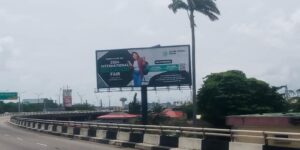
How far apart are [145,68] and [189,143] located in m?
33.4

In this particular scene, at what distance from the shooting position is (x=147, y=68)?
55719 mm

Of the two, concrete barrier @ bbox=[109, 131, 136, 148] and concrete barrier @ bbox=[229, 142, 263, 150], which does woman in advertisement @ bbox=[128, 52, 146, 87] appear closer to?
concrete barrier @ bbox=[109, 131, 136, 148]

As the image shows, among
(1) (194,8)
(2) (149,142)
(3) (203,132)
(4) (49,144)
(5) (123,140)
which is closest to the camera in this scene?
(3) (203,132)

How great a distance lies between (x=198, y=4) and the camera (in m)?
55.0

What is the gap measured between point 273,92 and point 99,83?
69.2 feet

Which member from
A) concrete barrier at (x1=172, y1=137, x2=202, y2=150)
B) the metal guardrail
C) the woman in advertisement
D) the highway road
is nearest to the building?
the metal guardrail

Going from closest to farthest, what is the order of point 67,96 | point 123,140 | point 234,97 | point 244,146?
point 244,146 < point 123,140 < point 234,97 < point 67,96

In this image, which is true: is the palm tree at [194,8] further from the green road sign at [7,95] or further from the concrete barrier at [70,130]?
the green road sign at [7,95]

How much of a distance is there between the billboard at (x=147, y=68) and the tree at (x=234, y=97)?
9757 mm

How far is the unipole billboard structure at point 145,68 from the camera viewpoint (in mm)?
55375

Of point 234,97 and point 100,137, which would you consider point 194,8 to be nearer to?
point 234,97

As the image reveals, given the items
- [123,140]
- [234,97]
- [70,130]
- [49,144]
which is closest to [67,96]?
[234,97]

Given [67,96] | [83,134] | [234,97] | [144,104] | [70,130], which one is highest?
[67,96]

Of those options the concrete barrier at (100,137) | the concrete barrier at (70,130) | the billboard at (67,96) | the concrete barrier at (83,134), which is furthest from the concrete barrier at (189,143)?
the billboard at (67,96)
